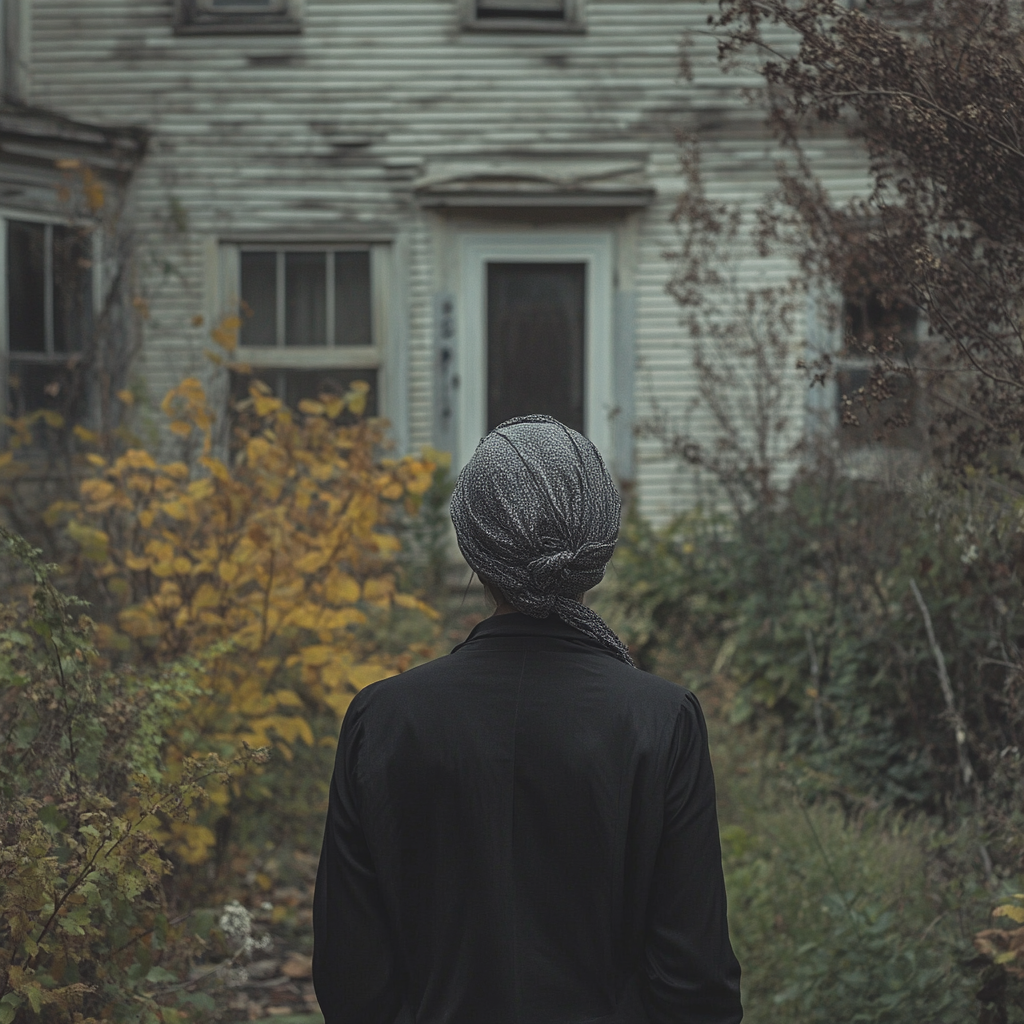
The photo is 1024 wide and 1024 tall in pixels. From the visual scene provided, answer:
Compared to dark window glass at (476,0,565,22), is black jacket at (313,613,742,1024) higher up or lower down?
lower down

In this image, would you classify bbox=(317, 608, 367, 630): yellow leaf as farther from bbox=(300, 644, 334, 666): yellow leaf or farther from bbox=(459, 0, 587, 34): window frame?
bbox=(459, 0, 587, 34): window frame

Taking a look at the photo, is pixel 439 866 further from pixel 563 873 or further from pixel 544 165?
pixel 544 165

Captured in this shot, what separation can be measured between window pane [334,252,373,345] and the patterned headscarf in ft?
24.9

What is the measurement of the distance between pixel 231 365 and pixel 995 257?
3.00 metres

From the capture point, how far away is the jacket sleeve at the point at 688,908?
1.70m

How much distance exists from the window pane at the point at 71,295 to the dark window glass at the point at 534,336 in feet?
9.54

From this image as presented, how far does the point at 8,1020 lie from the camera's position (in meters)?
2.13

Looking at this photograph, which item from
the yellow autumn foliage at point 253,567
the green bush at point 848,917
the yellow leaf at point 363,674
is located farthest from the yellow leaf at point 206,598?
the green bush at point 848,917

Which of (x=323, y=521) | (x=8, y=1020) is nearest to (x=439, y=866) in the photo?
(x=8, y=1020)

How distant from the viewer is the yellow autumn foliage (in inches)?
157

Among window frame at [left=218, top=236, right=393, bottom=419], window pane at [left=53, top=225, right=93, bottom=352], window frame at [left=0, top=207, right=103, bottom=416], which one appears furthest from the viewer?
window frame at [left=218, top=236, right=393, bottom=419]

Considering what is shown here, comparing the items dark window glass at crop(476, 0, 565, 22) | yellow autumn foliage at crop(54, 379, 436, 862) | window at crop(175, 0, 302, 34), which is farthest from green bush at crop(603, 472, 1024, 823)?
window at crop(175, 0, 302, 34)

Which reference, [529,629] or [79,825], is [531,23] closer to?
[79,825]

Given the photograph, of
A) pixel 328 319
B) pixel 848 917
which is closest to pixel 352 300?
pixel 328 319
